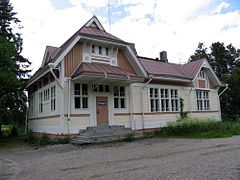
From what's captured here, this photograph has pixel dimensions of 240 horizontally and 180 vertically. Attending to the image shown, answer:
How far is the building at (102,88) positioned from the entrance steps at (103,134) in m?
0.51

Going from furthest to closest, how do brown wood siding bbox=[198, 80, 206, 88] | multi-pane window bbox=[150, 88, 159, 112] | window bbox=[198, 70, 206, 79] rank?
window bbox=[198, 70, 206, 79] < brown wood siding bbox=[198, 80, 206, 88] < multi-pane window bbox=[150, 88, 159, 112]

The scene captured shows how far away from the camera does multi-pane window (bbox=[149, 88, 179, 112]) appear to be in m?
19.9

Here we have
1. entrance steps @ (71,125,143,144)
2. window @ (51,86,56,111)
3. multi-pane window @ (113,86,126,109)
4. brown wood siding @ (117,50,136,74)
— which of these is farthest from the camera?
brown wood siding @ (117,50,136,74)

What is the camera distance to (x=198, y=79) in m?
24.0

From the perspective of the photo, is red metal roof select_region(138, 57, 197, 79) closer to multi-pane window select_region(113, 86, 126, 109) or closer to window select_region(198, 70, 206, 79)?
window select_region(198, 70, 206, 79)

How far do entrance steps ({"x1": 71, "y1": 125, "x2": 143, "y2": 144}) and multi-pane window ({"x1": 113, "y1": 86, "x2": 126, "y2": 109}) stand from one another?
1631mm

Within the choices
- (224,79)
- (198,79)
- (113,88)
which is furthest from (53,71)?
(224,79)

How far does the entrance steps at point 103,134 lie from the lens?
14.1 m

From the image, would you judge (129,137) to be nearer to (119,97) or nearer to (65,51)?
(119,97)

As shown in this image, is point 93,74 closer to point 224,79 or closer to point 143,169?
point 143,169

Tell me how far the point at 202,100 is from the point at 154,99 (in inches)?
249

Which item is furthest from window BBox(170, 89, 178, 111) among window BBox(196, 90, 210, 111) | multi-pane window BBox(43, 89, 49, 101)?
multi-pane window BBox(43, 89, 49, 101)

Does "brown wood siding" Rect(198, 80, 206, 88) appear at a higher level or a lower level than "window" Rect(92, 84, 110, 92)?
higher

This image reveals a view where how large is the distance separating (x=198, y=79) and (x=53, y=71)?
14.2m
